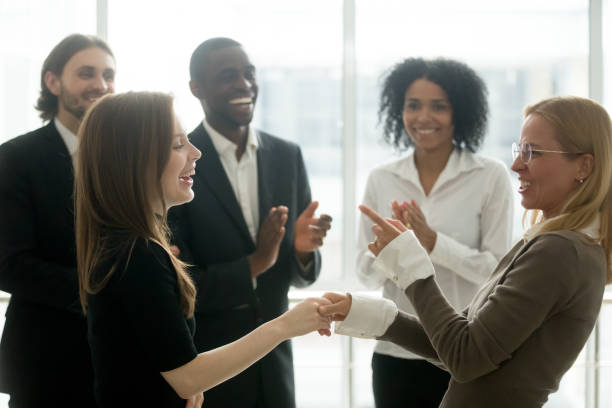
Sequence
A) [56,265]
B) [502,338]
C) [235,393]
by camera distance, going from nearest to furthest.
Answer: [502,338]
[56,265]
[235,393]

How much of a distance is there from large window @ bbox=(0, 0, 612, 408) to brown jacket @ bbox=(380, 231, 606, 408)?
2235mm

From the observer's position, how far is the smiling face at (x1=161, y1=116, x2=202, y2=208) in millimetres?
1578

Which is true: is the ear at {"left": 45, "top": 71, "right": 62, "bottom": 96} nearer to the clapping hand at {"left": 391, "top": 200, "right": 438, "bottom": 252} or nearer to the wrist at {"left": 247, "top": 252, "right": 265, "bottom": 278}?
the wrist at {"left": 247, "top": 252, "right": 265, "bottom": 278}

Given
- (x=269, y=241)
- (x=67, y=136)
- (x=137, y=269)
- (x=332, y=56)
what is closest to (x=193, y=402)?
(x=137, y=269)

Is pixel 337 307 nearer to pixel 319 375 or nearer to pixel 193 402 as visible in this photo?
pixel 193 402

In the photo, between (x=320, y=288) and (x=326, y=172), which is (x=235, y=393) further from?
(x=326, y=172)

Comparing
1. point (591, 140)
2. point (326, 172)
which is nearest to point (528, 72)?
point (326, 172)

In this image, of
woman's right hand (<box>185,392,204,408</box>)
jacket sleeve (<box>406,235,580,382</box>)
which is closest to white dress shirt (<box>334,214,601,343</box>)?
jacket sleeve (<box>406,235,580,382</box>)

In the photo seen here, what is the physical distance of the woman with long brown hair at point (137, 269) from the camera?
1.42 m

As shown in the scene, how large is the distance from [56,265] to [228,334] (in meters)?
0.64

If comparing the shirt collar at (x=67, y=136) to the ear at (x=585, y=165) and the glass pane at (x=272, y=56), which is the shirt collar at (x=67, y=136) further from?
the ear at (x=585, y=165)

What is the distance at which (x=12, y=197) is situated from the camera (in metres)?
2.19

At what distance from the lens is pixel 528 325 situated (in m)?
1.42

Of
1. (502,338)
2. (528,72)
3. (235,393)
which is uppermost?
(528,72)
